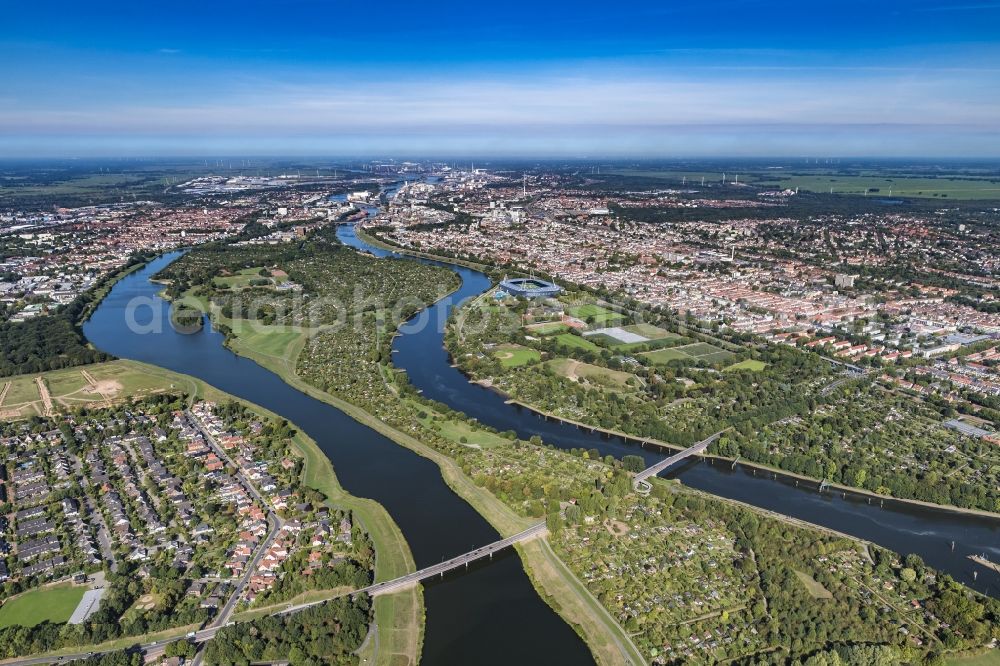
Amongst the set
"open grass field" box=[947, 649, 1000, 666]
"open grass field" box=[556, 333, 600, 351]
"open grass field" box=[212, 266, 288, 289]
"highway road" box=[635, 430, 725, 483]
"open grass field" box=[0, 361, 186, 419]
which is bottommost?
"open grass field" box=[947, 649, 1000, 666]

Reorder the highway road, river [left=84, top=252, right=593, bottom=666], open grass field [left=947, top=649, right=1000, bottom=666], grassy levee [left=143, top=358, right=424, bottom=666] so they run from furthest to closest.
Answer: the highway road, river [left=84, top=252, right=593, bottom=666], grassy levee [left=143, top=358, right=424, bottom=666], open grass field [left=947, top=649, right=1000, bottom=666]

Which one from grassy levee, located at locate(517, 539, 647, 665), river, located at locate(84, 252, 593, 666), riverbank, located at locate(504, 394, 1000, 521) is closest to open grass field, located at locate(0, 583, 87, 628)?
river, located at locate(84, 252, 593, 666)

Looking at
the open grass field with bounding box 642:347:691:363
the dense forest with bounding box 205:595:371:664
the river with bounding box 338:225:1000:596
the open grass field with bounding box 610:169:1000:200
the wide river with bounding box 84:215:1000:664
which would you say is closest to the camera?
the dense forest with bounding box 205:595:371:664

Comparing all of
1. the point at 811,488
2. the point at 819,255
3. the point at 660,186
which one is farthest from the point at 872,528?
the point at 660,186

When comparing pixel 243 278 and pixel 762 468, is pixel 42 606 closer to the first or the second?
pixel 762 468

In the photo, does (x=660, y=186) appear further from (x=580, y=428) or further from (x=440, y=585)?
(x=440, y=585)

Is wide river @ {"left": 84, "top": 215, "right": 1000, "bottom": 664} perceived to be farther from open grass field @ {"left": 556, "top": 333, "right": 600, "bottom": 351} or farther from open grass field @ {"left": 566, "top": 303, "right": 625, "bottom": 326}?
open grass field @ {"left": 566, "top": 303, "right": 625, "bottom": 326}
